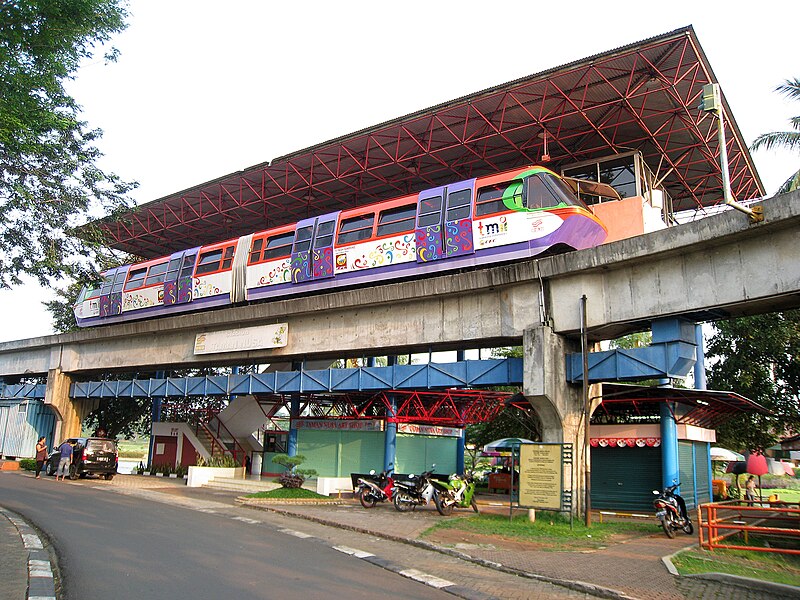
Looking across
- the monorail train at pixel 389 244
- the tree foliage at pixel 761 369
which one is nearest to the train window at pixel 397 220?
the monorail train at pixel 389 244

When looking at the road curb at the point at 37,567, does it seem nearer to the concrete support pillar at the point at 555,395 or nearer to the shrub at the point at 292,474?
the shrub at the point at 292,474

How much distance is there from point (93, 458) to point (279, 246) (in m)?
11.1

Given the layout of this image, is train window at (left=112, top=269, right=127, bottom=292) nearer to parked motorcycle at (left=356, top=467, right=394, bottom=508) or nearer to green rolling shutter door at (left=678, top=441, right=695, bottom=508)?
parked motorcycle at (left=356, top=467, right=394, bottom=508)

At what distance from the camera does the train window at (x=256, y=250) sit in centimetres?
2224

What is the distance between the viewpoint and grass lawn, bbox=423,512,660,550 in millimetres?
12156

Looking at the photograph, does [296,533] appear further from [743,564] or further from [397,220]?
[397,220]

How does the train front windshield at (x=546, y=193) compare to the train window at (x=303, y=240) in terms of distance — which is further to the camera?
the train window at (x=303, y=240)

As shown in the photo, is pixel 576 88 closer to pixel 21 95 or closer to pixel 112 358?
pixel 21 95

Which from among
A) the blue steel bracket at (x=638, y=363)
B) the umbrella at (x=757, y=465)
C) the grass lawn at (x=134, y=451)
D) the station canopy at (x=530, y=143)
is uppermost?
the station canopy at (x=530, y=143)

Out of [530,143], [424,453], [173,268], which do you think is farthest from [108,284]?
[530,143]

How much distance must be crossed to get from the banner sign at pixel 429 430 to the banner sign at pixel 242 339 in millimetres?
5635

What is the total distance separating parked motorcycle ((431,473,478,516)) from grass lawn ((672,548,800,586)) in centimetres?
665

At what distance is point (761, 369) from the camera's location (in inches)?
1054

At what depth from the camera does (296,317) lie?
20.8m
